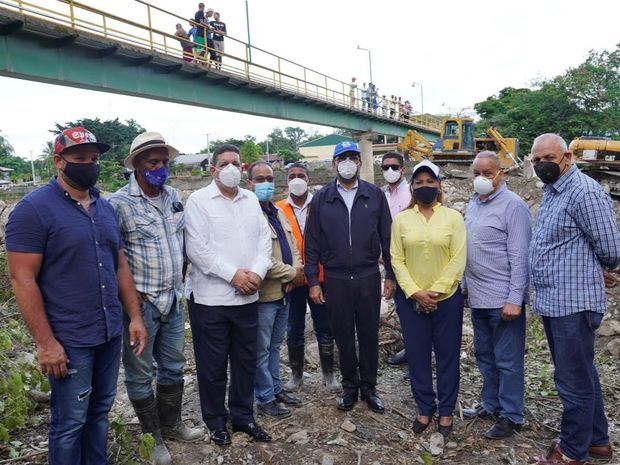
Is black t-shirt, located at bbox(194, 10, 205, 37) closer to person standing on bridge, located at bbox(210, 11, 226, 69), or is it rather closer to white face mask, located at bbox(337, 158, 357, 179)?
person standing on bridge, located at bbox(210, 11, 226, 69)

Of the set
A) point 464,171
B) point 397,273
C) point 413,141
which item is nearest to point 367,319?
point 397,273

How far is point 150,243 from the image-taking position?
118 inches

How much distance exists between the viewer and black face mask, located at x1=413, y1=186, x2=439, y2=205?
3406mm

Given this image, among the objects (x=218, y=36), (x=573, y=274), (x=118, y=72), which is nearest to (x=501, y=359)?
(x=573, y=274)

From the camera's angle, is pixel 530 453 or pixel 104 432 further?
pixel 530 453

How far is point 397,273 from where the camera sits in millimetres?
3457

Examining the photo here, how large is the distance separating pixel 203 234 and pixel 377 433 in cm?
192

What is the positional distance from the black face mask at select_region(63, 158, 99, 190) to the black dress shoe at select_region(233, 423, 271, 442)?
6.46 ft

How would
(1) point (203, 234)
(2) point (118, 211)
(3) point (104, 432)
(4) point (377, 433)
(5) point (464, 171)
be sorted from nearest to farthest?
(3) point (104, 432) < (2) point (118, 211) < (1) point (203, 234) < (4) point (377, 433) < (5) point (464, 171)

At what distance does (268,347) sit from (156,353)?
0.87 metres

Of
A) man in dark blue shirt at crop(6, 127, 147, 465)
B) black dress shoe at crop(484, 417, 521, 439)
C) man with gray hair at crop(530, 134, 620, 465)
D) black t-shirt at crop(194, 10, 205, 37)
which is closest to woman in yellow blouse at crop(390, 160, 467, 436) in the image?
black dress shoe at crop(484, 417, 521, 439)

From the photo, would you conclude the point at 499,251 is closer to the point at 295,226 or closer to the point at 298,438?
the point at 295,226

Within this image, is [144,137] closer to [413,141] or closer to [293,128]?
[413,141]

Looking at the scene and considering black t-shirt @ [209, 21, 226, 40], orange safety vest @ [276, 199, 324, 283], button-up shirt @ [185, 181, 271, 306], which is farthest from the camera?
black t-shirt @ [209, 21, 226, 40]
